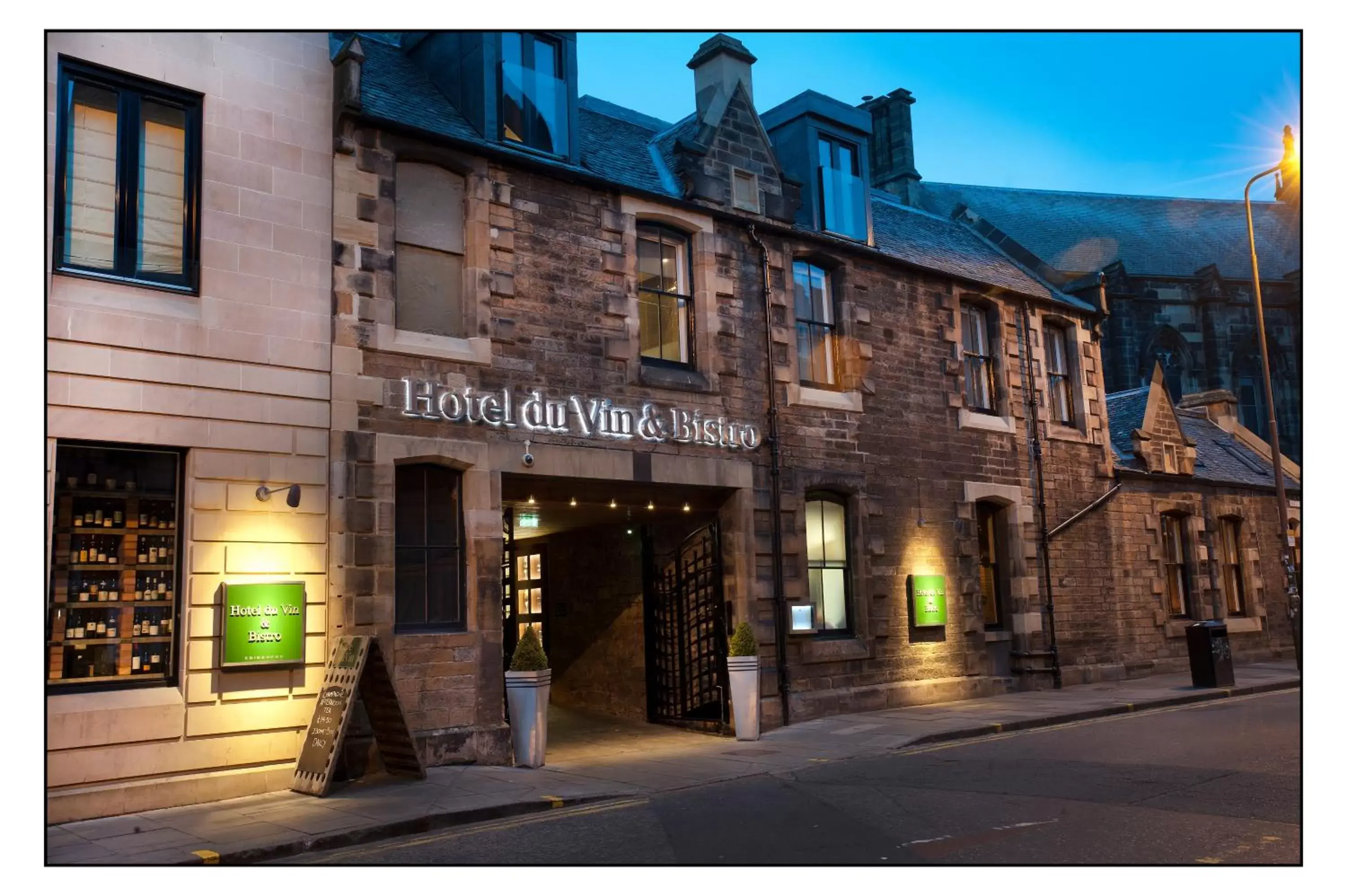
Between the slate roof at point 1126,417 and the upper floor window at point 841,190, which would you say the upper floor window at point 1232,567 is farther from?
the upper floor window at point 841,190

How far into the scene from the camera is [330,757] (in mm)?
10359

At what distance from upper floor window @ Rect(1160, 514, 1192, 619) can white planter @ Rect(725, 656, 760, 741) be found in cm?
1263

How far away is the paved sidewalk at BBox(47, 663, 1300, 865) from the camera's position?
28.1 feet

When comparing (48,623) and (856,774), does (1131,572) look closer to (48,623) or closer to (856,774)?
(856,774)

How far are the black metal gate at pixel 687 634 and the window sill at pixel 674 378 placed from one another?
204 centimetres

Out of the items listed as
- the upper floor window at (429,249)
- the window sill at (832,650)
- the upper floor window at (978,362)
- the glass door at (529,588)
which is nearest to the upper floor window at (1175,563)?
the upper floor window at (978,362)

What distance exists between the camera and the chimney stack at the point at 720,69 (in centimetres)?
1736

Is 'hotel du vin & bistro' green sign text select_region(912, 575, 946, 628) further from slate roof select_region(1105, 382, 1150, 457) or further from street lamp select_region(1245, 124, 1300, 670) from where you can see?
slate roof select_region(1105, 382, 1150, 457)

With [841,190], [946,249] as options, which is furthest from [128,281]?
[946,249]

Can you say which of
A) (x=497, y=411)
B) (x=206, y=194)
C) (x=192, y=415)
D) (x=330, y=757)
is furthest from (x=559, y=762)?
(x=206, y=194)

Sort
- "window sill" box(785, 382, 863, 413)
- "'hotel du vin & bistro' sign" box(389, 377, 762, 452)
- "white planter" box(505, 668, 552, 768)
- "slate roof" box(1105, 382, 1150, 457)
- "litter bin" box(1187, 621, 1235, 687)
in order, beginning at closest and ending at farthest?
"white planter" box(505, 668, 552, 768), "'hotel du vin & bistro' sign" box(389, 377, 762, 452), "window sill" box(785, 382, 863, 413), "litter bin" box(1187, 621, 1235, 687), "slate roof" box(1105, 382, 1150, 457)

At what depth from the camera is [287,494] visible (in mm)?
11320

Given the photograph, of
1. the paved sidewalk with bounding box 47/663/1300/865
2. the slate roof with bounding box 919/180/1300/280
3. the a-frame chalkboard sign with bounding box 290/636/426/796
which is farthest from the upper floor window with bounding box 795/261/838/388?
the slate roof with bounding box 919/180/1300/280

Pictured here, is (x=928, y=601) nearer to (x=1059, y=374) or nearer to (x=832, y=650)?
(x=832, y=650)
